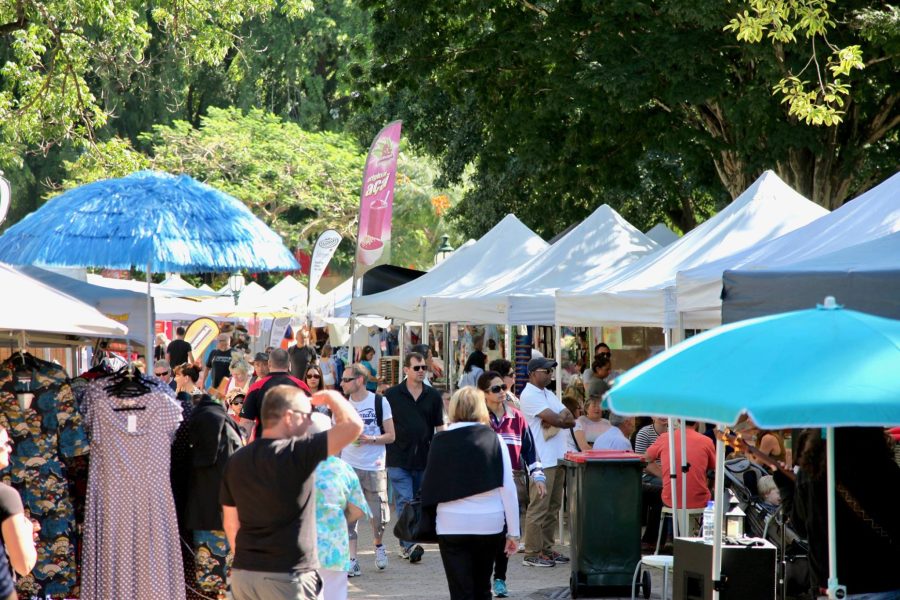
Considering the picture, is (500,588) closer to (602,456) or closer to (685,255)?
(602,456)

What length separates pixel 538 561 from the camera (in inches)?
452

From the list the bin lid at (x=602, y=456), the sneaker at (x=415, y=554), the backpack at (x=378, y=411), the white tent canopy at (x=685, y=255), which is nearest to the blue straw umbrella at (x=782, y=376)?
the bin lid at (x=602, y=456)

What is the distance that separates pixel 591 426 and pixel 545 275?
4.12 m

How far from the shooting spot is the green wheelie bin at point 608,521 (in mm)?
9781

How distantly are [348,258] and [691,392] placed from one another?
4562cm

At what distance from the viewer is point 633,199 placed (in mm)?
26453

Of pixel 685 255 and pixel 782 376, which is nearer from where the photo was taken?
pixel 782 376

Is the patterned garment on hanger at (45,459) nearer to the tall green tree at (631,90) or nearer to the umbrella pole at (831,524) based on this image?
the umbrella pole at (831,524)

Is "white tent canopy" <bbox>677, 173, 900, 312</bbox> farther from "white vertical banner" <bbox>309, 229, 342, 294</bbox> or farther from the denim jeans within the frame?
"white vertical banner" <bbox>309, 229, 342, 294</bbox>

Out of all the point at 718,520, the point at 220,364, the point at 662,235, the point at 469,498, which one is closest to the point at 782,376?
the point at 718,520

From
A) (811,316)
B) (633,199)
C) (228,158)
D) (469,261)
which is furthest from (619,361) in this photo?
(228,158)

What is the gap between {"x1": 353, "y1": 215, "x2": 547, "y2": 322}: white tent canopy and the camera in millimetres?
17797

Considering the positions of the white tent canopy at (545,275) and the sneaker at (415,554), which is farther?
the white tent canopy at (545,275)

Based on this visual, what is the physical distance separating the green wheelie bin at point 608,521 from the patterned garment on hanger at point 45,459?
388 centimetres
